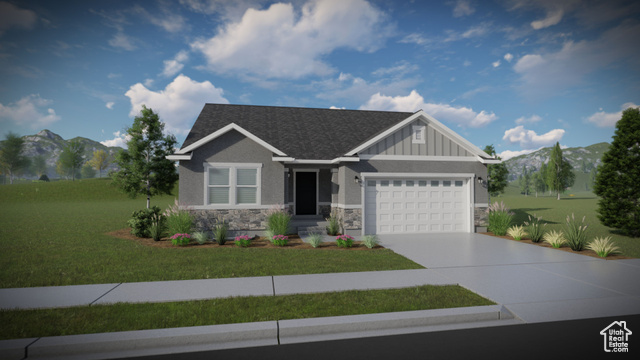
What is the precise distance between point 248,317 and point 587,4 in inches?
596

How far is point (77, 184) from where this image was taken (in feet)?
173

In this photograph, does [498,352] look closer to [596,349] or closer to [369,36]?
[596,349]

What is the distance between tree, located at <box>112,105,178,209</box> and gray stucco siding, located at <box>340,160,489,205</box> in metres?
12.0

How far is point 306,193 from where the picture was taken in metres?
16.8

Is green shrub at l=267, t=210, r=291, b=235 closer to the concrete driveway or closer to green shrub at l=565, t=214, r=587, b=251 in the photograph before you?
the concrete driveway

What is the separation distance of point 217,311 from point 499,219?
13066 millimetres

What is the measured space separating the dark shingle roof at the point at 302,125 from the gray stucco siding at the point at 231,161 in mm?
1137

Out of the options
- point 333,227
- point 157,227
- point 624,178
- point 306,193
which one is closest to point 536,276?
point 333,227

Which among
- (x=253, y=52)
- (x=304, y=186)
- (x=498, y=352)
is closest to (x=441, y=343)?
(x=498, y=352)

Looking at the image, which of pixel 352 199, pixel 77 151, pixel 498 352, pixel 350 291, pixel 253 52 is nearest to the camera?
pixel 498 352

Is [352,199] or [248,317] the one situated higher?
[352,199]

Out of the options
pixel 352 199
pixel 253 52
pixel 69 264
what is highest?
pixel 253 52

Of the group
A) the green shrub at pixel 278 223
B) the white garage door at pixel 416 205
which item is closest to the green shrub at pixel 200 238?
the green shrub at pixel 278 223

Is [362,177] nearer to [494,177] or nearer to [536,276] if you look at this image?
[536,276]
